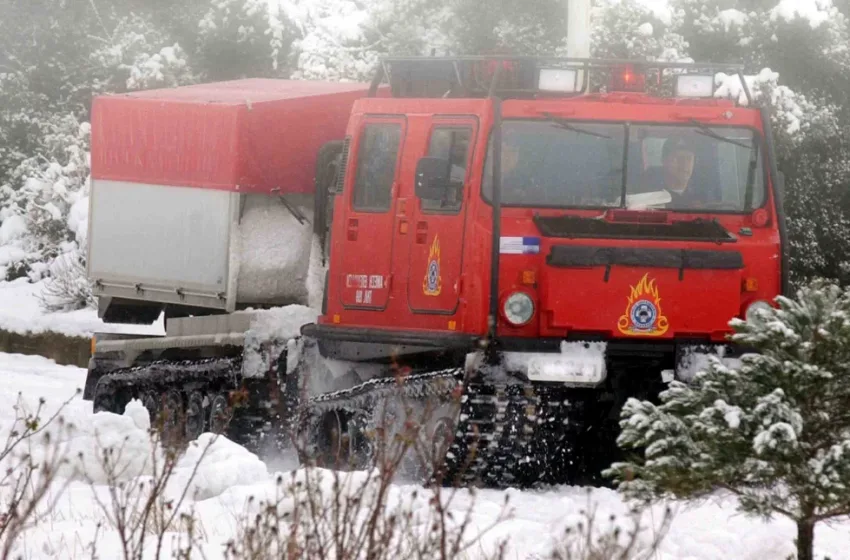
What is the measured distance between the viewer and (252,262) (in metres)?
13.8

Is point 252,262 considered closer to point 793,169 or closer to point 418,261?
point 418,261

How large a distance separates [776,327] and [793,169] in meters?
15.1

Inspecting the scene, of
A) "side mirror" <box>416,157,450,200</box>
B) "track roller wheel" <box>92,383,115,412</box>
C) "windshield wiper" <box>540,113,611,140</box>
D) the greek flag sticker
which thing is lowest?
"track roller wheel" <box>92,383,115,412</box>

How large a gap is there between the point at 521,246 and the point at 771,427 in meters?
3.85

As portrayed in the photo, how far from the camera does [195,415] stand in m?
15.2

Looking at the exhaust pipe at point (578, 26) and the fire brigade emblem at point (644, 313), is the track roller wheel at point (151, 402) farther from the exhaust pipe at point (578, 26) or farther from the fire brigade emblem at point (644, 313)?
the exhaust pipe at point (578, 26)

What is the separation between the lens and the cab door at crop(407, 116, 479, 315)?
11781 mm

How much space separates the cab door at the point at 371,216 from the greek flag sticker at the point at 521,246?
112cm

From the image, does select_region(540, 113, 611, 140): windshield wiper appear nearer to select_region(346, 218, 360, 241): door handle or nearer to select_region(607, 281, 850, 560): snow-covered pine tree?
select_region(346, 218, 360, 241): door handle

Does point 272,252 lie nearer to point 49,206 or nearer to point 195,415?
point 195,415

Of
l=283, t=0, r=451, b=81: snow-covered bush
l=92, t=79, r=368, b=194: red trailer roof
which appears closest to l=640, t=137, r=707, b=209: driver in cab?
l=92, t=79, r=368, b=194: red trailer roof

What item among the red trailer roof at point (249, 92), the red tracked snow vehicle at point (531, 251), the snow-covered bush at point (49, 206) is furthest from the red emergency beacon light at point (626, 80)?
the snow-covered bush at point (49, 206)

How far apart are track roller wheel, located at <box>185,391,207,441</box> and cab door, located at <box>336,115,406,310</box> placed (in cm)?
275

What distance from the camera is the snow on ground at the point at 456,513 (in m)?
8.38
